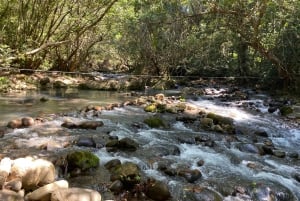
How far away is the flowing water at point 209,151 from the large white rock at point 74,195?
1109 mm

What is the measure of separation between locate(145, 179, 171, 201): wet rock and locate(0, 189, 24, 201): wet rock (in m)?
1.53

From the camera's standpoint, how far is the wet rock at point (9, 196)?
3.62 metres

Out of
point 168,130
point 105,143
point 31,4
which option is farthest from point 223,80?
point 105,143

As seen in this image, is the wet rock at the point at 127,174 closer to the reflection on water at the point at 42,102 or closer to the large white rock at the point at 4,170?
the large white rock at the point at 4,170

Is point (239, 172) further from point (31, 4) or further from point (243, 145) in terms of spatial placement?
point (31, 4)

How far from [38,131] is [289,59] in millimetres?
10490

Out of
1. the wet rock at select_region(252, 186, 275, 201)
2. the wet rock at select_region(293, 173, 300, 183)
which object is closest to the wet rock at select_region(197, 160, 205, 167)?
the wet rock at select_region(252, 186, 275, 201)

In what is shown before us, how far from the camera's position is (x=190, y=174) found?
16.3 ft

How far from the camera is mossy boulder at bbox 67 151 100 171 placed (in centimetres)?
488

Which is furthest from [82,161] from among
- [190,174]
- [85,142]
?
[190,174]

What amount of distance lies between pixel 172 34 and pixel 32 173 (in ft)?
45.3

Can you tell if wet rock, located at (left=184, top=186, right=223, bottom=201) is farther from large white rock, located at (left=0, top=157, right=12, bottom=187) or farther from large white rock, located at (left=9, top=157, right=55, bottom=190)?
large white rock, located at (left=0, top=157, right=12, bottom=187)

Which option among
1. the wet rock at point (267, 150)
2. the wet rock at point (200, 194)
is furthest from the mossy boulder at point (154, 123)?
the wet rock at point (200, 194)

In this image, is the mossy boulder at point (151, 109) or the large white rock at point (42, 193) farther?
the mossy boulder at point (151, 109)
